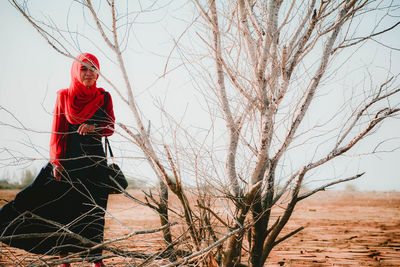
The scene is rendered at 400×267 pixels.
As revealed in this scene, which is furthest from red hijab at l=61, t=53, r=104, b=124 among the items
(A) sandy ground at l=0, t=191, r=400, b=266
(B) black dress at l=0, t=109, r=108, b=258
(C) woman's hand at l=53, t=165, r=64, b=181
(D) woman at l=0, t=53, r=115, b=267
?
(A) sandy ground at l=0, t=191, r=400, b=266

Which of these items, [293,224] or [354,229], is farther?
[293,224]

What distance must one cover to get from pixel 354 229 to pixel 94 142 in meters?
5.91

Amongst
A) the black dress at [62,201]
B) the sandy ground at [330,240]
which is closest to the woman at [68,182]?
the black dress at [62,201]

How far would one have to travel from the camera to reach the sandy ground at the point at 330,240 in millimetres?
3155

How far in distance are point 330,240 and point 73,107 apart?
4952 millimetres

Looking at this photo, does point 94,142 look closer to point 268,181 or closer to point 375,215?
point 268,181

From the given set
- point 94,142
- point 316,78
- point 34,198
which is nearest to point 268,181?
point 316,78

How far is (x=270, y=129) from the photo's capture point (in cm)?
212

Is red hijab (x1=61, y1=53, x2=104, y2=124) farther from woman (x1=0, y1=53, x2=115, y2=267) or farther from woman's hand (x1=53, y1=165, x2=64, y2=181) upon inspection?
woman's hand (x1=53, y1=165, x2=64, y2=181)

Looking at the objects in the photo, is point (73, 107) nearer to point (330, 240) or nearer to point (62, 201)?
point (62, 201)

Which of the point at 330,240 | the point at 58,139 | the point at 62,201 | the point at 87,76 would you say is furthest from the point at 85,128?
the point at 330,240

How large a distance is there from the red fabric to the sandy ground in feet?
2.87

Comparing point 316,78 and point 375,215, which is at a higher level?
point 316,78

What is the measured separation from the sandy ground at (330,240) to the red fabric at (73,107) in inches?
34.5
